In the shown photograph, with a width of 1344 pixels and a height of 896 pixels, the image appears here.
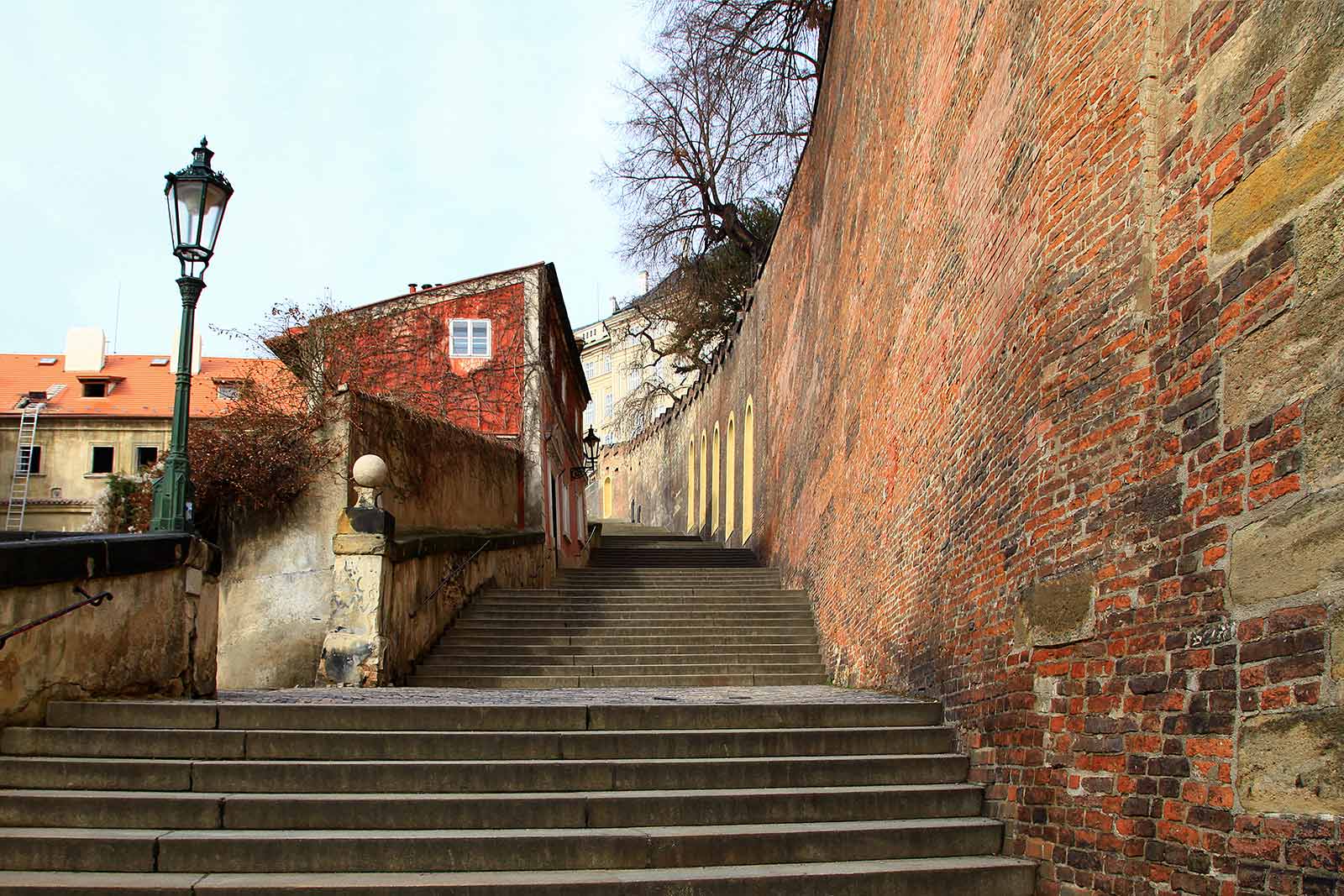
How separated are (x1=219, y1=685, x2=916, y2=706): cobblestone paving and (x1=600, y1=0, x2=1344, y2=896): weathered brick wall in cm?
74

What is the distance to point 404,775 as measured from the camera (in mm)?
5922

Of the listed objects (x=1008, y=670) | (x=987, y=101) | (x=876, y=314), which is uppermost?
(x=987, y=101)

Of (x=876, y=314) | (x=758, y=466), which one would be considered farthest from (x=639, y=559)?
(x=876, y=314)

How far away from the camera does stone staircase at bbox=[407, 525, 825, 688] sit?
1127 centimetres

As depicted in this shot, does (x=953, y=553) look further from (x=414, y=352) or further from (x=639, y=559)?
(x=639, y=559)

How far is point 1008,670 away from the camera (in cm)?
593

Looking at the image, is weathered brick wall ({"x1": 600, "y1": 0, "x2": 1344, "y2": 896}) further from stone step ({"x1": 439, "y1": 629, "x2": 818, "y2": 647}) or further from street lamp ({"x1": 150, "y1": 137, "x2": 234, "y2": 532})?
street lamp ({"x1": 150, "y1": 137, "x2": 234, "y2": 532})

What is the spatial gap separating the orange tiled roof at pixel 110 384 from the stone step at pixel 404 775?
96.6 ft

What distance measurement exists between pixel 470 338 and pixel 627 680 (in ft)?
30.6

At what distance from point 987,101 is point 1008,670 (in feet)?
11.6

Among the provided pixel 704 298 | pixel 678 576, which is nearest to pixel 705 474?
pixel 704 298

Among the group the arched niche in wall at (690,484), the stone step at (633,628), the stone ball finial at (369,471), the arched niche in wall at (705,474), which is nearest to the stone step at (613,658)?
the stone step at (633,628)

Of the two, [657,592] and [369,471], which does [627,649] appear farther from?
[369,471]

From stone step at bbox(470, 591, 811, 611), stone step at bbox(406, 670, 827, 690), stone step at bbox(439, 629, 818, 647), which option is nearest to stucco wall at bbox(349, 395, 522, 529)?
stone step at bbox(470, 591, 811, 611)
